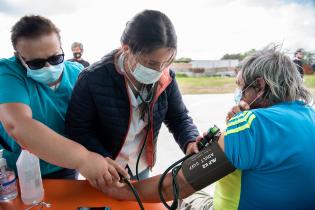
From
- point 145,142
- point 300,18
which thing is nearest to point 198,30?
point 300,18

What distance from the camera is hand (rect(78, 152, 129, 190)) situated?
2.76 ft

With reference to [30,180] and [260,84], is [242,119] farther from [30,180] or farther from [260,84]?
[30,180]

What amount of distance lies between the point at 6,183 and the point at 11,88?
305 millimetres

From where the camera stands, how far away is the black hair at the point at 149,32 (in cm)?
88

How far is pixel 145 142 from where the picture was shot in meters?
1.19

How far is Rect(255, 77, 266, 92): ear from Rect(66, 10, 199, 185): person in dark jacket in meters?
0.28

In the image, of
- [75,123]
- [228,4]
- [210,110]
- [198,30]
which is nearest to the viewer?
[75,123]

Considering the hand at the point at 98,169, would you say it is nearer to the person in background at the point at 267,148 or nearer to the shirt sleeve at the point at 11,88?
the person in background at the point at 267,148

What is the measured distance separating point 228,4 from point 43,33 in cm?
268

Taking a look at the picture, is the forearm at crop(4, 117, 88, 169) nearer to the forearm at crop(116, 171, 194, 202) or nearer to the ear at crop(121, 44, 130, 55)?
the forearm at crop(116, 171, 194, 202)

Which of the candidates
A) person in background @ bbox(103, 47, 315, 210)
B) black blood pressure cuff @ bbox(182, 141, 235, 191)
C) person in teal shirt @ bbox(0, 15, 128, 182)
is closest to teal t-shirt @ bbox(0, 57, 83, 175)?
person in teal shirt @ bbox(0, 15, 128, 182)

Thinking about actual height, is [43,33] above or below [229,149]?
above

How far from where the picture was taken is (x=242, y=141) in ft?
2.32

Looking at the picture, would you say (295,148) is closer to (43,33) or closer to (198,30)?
(43,33)
